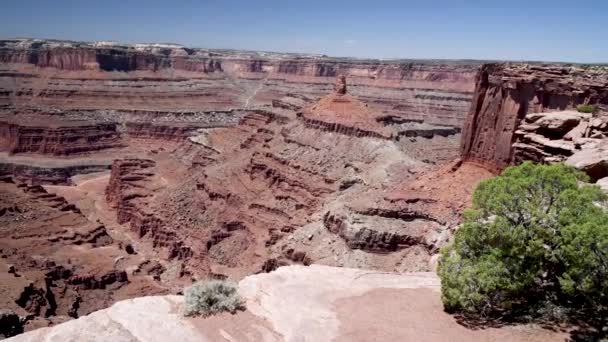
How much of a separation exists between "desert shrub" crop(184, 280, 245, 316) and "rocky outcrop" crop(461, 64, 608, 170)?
13.8 metres

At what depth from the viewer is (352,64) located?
153500 mm

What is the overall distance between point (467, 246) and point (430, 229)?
1806cm

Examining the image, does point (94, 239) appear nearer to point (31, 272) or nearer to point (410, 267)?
point (31, 272)

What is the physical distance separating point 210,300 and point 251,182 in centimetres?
3994

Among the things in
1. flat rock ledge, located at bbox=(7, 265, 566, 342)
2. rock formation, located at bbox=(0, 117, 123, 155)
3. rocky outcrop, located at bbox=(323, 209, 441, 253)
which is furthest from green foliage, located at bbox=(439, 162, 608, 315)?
rock formation, located at bbox=(0, 117, 123, 155)

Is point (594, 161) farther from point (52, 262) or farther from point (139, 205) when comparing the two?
point (139, 205)

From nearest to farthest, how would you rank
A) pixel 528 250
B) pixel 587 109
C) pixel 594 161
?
pixel 528 250 < pixel 594 161 < pixel 587 109

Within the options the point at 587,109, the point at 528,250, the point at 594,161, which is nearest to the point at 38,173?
the point at 587,109

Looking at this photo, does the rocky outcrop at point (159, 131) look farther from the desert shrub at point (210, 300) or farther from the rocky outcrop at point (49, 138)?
the desert shrub at point (210, 300)

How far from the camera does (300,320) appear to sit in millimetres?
13000

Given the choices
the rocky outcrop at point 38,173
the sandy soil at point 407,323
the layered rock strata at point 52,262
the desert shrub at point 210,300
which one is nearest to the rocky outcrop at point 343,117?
the layered rock strata at point 52,262

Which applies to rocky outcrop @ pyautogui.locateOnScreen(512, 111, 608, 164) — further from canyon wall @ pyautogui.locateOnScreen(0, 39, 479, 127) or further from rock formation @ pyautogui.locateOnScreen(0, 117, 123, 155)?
rock formation @ pyautogui.locateOnScreen(0, 117, 123, 155)

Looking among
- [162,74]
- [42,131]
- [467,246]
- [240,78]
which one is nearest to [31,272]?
[467,246]

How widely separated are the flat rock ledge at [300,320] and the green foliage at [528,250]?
100 centimetres
